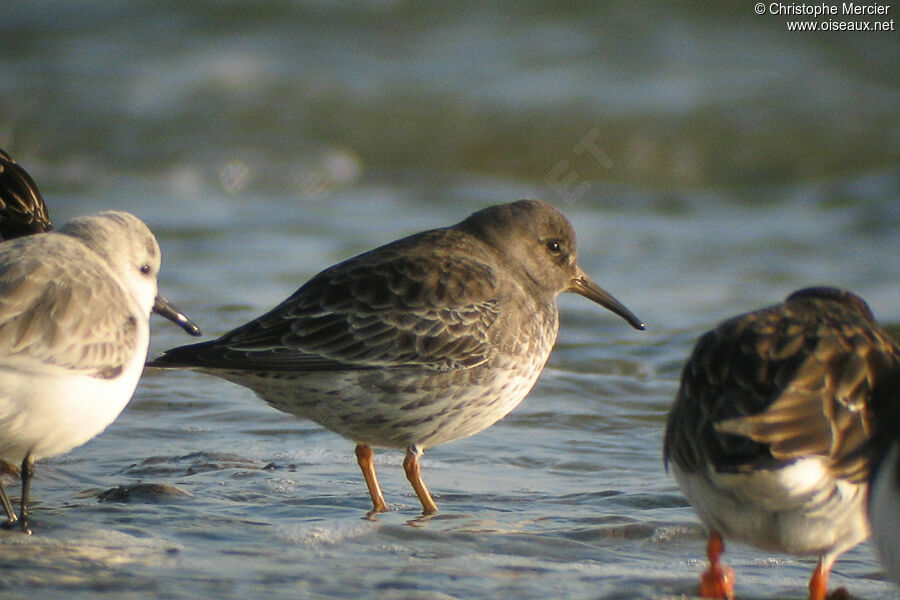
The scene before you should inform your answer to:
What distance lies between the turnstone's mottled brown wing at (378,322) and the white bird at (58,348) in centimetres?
57

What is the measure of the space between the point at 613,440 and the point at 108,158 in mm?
10132

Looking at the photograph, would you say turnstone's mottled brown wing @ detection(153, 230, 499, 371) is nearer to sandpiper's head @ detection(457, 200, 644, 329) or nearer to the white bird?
sandpiper's head @ detection(457, 200, 644, 329)

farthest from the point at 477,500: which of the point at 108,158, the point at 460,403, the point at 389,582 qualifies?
the point at 108,158

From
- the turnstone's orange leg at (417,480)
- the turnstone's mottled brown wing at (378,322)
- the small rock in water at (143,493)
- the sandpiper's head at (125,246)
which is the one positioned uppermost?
the sandpiper's head at (125,246)

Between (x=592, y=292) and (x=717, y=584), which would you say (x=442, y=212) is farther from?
(x=717, y=584)

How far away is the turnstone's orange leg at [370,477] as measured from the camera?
5.55 m

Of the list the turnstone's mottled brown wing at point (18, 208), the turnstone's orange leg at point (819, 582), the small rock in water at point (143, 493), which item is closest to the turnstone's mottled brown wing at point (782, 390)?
the turnstone's orange leg at point (819, 582)

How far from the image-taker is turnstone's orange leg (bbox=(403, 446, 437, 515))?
18.2 feet

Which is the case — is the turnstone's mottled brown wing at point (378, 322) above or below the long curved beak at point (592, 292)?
→ above

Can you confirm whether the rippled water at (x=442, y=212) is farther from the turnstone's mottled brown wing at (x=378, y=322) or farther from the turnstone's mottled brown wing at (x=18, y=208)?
the turnstone's mottled brown wing at (x=18, y=208)

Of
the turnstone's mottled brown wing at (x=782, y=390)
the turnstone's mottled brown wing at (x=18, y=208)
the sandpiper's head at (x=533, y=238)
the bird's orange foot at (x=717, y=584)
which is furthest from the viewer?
the turnstone's mottled brown wing at (x=18, y=208)

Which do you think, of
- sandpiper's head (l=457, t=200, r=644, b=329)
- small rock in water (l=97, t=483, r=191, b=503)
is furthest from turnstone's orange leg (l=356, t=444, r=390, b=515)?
sandpiper's head (l=457, t=200, r=644, b=329)

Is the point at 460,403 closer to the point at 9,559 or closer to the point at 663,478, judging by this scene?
the point at 663,478

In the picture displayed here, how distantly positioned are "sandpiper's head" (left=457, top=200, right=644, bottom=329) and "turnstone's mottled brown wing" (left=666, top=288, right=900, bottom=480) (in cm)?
222
